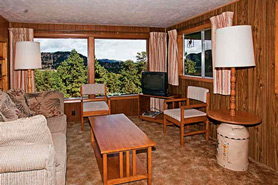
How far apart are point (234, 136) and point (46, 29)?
14.4ft

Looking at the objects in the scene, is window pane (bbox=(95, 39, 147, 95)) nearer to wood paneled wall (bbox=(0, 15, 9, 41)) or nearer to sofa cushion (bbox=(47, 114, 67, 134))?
wood paneled wall (bbox=(0, 15, 9, 41))

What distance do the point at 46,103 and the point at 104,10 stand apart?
1.85m

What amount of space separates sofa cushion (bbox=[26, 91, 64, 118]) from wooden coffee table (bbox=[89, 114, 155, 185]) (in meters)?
0.87

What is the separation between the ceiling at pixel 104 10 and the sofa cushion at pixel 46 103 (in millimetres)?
1415

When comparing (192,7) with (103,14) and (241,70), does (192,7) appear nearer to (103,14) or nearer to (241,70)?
(241,70)

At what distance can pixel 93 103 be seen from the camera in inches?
190

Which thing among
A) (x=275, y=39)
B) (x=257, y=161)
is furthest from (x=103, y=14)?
(x=257, y=161)

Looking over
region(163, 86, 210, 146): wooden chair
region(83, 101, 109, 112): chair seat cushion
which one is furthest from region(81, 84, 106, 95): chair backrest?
region(163, 86, 210, 146): wooden chair

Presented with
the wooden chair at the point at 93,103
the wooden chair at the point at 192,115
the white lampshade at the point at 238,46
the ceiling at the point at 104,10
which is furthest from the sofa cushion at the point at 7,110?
the white lampshade at the point at 238,46

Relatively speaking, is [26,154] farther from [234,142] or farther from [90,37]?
[90,37]

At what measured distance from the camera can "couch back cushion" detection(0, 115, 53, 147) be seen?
1604 millimetres

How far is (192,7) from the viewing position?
381 cm

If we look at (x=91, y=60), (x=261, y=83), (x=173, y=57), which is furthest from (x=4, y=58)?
(x=261, y=83)

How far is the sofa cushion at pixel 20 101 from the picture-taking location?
3113 mm
